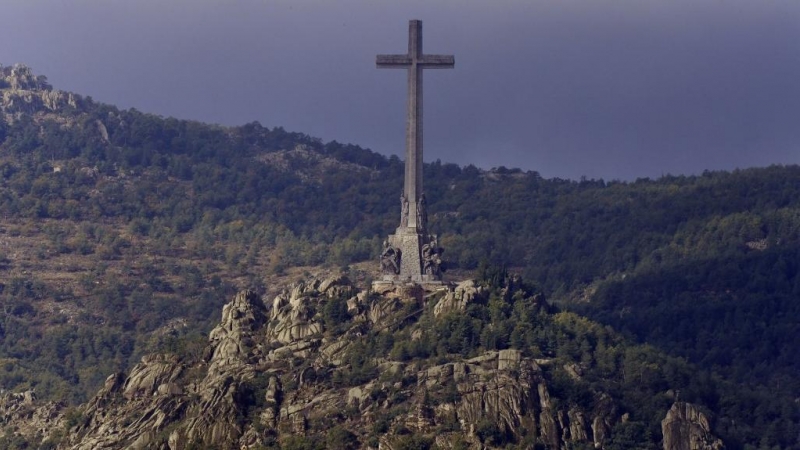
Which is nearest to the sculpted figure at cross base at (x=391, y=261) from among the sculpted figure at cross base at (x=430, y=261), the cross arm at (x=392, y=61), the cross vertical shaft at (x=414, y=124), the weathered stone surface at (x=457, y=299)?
A: the sculpted figure at cross base at (x=430, y=261)

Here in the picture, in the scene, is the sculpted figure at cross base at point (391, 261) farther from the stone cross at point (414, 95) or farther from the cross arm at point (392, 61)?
the cross arm at point (392, 61)

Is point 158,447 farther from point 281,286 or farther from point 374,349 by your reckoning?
point 281,286

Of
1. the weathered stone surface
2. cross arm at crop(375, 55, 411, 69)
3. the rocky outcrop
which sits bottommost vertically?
the rocky outcrop

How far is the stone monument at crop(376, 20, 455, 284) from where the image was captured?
14225 cm

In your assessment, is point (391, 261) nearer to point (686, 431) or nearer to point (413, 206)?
point (413, 206)

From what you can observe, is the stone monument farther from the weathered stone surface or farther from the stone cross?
the weathered stone surface

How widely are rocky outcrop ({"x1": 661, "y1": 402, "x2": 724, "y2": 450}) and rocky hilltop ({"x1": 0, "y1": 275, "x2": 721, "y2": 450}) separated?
0.06m

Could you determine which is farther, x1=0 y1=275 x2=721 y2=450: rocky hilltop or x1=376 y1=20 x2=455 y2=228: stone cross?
x1=376 y1=20 x2=455 y2=228: stone cross

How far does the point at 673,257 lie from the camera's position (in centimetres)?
17850

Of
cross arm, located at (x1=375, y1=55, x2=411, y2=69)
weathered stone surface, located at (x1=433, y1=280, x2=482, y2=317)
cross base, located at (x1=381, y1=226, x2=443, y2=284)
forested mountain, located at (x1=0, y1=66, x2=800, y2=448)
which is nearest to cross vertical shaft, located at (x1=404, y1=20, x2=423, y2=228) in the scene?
cross arm, located at (x1=375, y1=55, x2=411, y2=69)

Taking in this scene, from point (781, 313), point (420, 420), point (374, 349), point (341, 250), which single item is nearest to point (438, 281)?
point (374, 349)

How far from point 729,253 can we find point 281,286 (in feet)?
80.2

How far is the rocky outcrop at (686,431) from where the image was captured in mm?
126438

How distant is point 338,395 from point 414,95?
65.6ft
